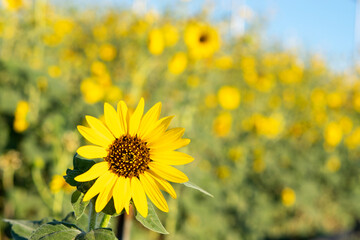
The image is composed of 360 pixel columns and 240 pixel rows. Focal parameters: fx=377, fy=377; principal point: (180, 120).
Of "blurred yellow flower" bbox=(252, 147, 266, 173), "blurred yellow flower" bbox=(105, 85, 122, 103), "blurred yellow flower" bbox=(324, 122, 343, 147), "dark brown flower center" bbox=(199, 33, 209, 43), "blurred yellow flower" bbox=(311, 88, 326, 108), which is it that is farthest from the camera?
"blurred yellow flower" bbox=(311, 88, 326, 108)

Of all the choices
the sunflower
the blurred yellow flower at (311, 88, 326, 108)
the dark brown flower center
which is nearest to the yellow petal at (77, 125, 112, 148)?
the sunflower

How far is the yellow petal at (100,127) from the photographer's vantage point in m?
0.57

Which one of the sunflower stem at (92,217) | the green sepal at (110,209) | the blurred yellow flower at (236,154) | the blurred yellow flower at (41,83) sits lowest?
the sunflower stem at (92,217)

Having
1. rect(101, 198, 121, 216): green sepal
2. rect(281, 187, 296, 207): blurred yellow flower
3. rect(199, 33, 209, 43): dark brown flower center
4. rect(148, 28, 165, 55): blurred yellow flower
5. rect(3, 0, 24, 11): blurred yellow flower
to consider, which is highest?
rect(199, 33, 209, 43): dark brown flower center

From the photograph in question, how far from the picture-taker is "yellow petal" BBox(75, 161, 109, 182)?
50 cm

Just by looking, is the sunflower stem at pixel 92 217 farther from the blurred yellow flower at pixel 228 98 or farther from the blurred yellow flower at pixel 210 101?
the blurred yellow flower at pixel 210 101

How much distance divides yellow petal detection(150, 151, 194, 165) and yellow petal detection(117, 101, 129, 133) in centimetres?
6

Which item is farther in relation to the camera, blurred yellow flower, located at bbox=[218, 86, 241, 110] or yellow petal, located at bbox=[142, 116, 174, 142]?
blurred yellow flower, located at bbox=[218, 86, 241, 110]

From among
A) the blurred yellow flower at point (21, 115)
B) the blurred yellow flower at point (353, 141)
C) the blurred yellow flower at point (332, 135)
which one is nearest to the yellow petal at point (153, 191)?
the blurred yellow flower at point (21, 115)

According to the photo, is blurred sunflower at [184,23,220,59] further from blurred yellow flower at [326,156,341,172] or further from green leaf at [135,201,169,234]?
green leaf at [135,201,169,234]

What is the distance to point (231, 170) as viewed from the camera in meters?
2.85

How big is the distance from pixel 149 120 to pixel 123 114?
4 cm

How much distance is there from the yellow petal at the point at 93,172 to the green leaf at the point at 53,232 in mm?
63

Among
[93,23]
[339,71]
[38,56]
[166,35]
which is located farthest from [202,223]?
[339,71]
